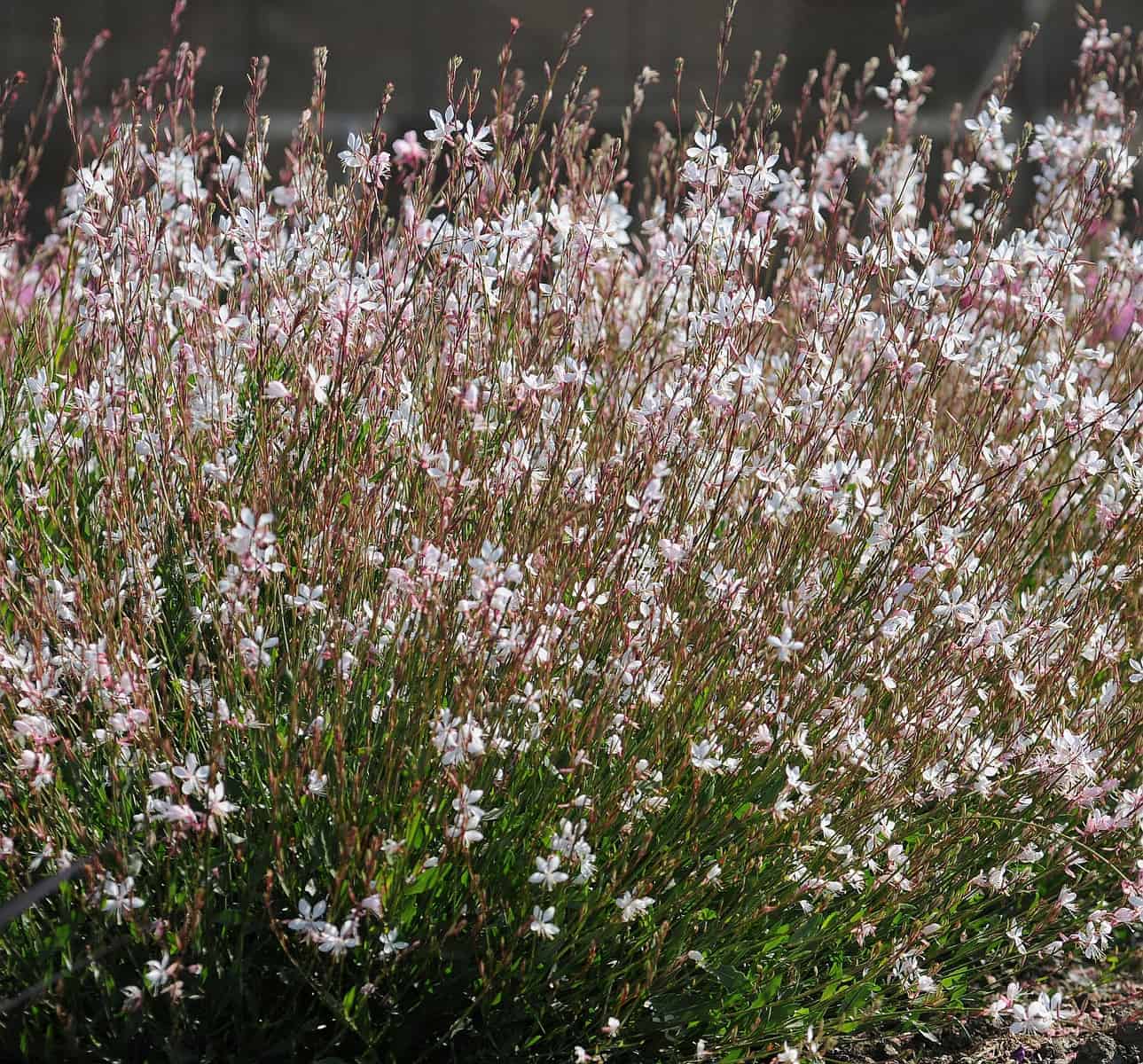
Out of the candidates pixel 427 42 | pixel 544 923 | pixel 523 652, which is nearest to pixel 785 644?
pixel 523 652

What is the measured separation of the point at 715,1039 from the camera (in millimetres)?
2414

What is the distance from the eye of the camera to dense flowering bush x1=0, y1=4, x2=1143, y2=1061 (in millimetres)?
2176

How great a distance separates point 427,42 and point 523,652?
8574 mm

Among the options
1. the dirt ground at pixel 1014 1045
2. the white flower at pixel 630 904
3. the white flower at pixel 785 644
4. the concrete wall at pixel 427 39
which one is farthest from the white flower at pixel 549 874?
the concrete wall at pixel 427 39

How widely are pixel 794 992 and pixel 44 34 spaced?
925cm

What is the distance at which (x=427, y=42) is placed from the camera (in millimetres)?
9680

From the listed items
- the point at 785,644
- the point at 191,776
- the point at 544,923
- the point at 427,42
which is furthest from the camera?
the point at 427,42

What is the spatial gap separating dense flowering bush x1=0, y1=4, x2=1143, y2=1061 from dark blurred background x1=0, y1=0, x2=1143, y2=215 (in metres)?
7.18

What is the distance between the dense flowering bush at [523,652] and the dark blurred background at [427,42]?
7.18 metres

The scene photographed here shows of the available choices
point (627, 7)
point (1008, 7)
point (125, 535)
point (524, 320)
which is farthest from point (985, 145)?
point (1008, 7)

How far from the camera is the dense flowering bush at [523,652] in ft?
7.14

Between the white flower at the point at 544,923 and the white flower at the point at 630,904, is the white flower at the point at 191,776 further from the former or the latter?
the white flower at the point at 630,904

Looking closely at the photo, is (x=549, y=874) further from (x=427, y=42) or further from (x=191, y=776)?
(x=427, y=42)

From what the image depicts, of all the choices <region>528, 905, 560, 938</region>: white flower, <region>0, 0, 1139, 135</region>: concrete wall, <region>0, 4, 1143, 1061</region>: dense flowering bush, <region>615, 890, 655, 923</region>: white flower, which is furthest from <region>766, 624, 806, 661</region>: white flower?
<region>0, 0, 1139, 135</region>: concrete wall
